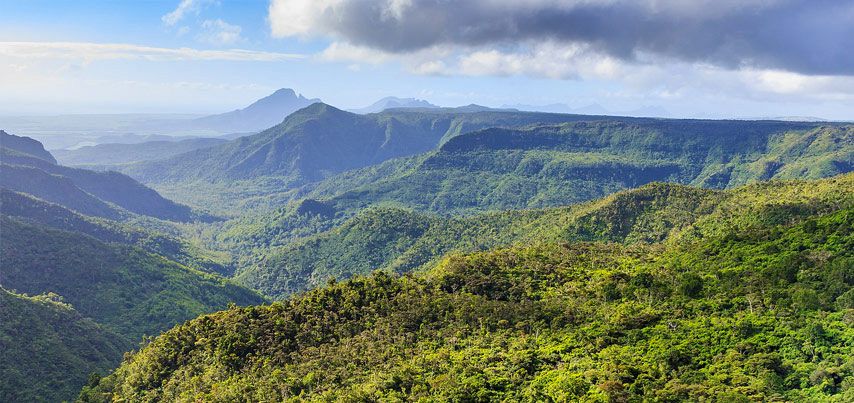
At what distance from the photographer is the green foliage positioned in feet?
168

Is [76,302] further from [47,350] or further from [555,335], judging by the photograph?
[555,335]

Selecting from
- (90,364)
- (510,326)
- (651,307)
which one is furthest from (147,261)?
(651,307)

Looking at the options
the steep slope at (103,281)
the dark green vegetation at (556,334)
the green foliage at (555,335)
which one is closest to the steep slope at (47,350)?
the steep slope at (103,281)

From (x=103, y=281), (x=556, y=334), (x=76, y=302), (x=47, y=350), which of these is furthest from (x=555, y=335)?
(x=103, y=281)

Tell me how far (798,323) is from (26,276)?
571 ft

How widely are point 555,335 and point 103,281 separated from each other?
466 feet

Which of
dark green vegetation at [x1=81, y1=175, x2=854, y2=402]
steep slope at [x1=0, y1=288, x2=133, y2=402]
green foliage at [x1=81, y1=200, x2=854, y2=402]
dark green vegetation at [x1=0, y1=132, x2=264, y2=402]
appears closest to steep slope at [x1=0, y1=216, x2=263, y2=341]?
dark green vegetation at [x1=0, y1=132, x2=264, y2=402]

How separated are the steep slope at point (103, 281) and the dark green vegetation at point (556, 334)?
74411 millimetres

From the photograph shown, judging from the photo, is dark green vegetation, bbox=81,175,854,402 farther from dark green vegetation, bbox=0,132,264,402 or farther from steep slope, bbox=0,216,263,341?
steep slope, bbox=0,216,263,341

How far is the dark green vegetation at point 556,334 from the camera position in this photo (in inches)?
2014

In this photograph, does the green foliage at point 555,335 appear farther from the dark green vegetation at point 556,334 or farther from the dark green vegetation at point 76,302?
the dark green vegetation at point 76,302

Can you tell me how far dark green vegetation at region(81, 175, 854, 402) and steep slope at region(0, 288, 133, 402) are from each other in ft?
67.8

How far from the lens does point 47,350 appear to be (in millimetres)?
105875

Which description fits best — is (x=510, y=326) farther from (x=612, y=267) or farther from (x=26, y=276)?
(x=26, y=276)
